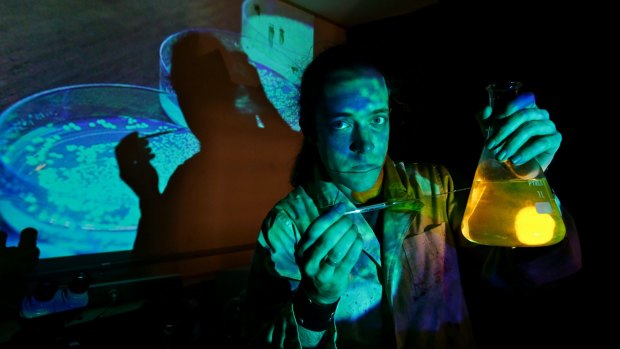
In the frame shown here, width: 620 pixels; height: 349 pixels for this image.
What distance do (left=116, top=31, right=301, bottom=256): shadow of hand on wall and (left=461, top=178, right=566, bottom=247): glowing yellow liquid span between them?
1.91 m

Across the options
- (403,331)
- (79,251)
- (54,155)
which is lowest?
(79,251)

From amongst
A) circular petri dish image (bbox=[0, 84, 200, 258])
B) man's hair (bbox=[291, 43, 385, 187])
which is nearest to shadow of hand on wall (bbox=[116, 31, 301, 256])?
circular petri dish image (bbox=[0, 84, 200, 258])

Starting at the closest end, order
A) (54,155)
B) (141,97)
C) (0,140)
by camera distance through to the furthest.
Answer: (0,140)
(54,155)
(141,97)

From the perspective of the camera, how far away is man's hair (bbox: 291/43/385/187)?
1280mm

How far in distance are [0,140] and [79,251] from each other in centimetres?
68

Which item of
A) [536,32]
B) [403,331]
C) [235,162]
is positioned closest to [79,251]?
[235,162]

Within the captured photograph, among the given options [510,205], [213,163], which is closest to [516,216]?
[510,205]

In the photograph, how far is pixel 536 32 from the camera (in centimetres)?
166

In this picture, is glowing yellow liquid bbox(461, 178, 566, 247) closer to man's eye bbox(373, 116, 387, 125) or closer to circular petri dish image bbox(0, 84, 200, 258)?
man's eye bbox(373, 116, 387, 125)

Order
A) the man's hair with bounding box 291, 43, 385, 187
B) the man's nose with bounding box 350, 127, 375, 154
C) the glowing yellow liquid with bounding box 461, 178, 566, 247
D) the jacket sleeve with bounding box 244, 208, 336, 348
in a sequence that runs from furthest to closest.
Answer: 1. the man's hair with bounding box 291, 43, 385, 187
2. the man's nose with bounding box 350, 127, 375, 154
3. the jacket sleeve with bounding box 244, 208, 336, 348
4. the glowing yellow liquid with bounding box 461, 178, 566, 247

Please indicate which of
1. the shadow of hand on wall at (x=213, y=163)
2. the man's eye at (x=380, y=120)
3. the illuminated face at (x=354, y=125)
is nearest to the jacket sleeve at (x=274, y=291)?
the illuminated face at (x=354, y=125)

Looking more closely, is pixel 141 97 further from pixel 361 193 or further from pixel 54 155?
pixel 361 193

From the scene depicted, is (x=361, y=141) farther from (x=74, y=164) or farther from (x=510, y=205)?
(x=74, y=164)

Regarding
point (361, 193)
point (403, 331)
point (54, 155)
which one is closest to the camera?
point (403, 331)
